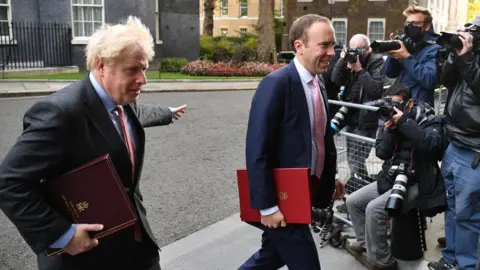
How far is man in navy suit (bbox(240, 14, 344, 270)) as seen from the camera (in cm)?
302

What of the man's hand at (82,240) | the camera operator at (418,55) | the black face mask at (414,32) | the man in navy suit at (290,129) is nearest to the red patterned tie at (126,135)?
the man's hand at (82,240)

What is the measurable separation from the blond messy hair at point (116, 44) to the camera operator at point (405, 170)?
224 cm

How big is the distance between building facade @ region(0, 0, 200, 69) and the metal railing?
0.13 ft

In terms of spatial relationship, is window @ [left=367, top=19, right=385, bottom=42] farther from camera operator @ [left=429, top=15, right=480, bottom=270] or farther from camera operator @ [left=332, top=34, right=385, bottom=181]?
camera operator @ [left=429, top=15, right=480, bottom=270]

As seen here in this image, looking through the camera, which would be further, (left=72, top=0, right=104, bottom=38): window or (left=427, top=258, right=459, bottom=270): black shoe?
(left=72, top=0, right=104, bottom=38): window

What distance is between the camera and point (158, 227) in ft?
18.1

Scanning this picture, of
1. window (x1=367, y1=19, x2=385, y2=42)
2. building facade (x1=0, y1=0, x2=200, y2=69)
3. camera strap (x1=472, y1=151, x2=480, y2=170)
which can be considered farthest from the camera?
window (x1=367, y1=19, x2=385, y2=42)

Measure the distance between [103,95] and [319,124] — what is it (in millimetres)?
1393

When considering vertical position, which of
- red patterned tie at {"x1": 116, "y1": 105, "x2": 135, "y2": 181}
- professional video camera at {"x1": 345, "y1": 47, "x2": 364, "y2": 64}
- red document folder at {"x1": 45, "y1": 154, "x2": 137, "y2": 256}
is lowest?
red document folder at {"x1": 45, "y1": 154, "x2": 137, "y2": 256}

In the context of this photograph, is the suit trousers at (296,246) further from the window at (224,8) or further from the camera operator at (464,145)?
the window at (224,8)

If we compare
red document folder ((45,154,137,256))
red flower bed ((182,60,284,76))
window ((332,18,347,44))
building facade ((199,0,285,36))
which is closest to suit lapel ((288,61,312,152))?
red document folder ((45,154,137,256))

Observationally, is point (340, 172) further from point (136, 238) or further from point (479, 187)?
point (136, 238)

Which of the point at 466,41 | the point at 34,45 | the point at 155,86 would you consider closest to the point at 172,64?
the point at 34,45

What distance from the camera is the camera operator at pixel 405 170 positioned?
154 inches
